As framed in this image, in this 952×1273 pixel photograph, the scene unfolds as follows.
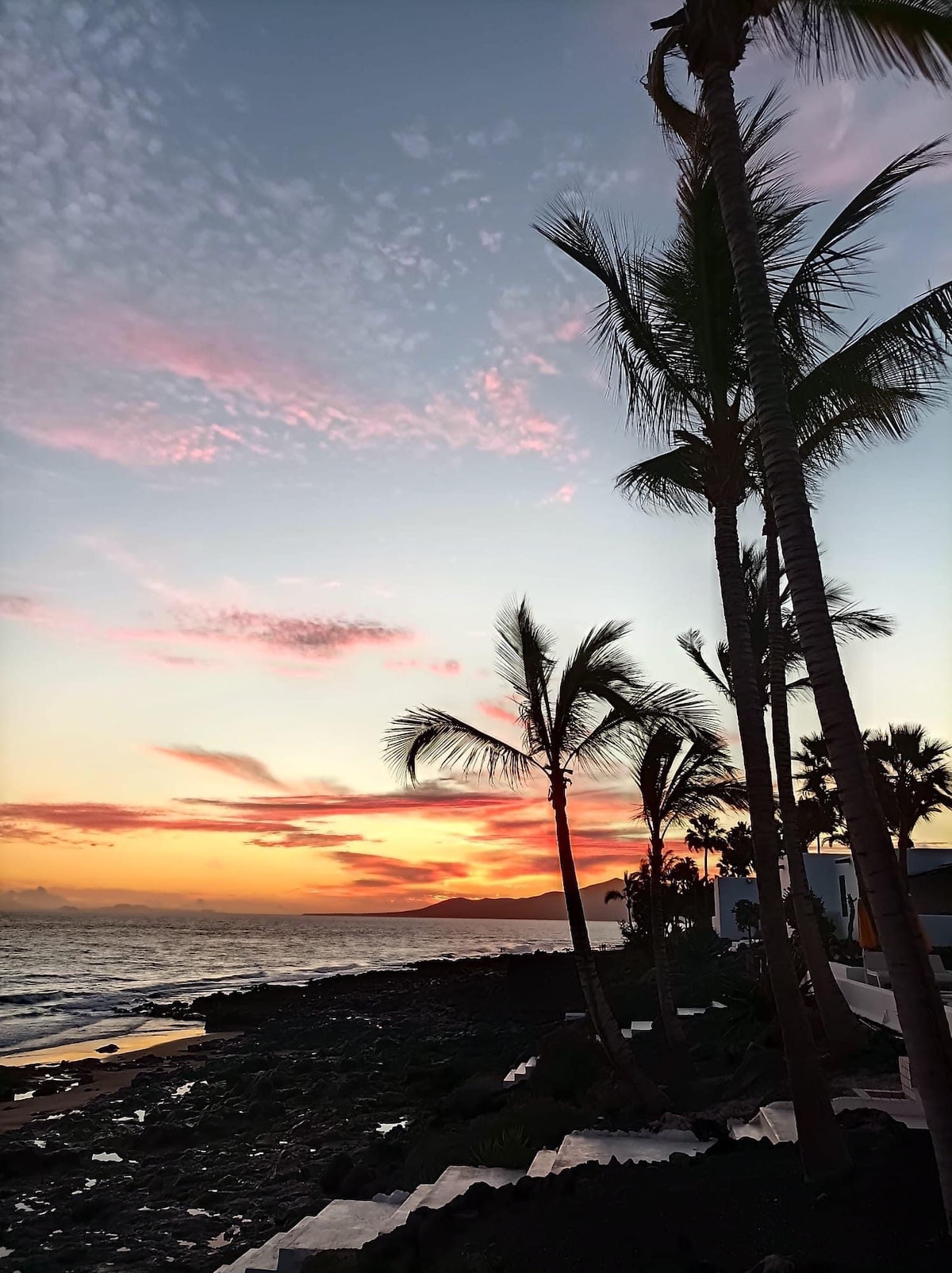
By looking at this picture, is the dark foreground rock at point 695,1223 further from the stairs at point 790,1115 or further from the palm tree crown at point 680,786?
the palm tree crown at point 680,786

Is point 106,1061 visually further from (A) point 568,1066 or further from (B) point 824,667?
(B) point 824,667

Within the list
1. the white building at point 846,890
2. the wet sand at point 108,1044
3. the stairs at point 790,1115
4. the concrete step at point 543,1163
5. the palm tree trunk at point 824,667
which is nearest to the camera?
the palm tree trunk at point 824,667

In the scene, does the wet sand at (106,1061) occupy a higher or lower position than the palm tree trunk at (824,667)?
lower

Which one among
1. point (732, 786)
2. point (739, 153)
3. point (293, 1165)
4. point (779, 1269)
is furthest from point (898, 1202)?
point (732, 786)

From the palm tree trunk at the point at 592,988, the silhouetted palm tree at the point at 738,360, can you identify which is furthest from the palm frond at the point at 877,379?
the palm tree trunk at the point at 592,988

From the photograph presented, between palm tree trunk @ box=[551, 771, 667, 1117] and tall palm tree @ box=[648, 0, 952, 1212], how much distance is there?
23.6ft

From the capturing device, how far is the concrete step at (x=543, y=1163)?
25.1ft

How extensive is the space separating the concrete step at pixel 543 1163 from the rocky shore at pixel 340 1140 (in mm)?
467

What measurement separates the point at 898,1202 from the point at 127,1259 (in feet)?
27.7

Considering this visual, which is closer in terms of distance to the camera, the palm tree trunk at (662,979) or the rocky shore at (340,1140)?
the rocky shore at (340,1140)

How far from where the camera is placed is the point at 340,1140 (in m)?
15.0

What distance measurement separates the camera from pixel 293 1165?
536 inches

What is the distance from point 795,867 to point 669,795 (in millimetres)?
3654

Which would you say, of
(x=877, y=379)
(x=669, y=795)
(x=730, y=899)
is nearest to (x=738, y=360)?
(x=877, y=379)
